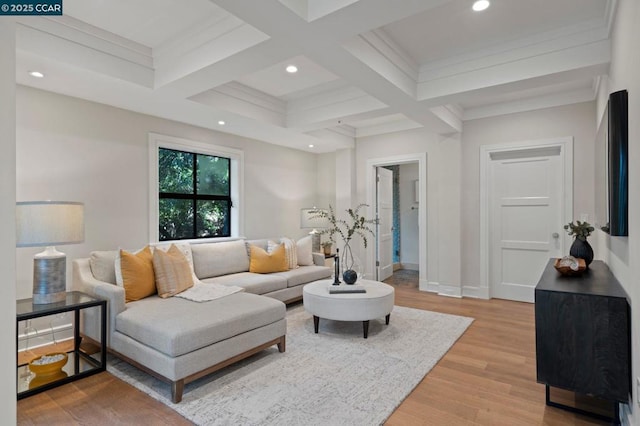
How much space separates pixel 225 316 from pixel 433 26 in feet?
9.20

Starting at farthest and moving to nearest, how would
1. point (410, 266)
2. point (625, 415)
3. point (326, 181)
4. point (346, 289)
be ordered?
1. point (410, 266)
2. point (326, 181)
3. point (346, 289)
4. point (625, 415)

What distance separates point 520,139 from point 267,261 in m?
3.70

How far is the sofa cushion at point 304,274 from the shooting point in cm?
431

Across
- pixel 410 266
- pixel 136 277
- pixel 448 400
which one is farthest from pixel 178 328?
pixel 410 266

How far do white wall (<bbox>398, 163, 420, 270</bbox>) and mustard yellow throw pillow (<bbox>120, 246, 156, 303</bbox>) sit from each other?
5.40 m

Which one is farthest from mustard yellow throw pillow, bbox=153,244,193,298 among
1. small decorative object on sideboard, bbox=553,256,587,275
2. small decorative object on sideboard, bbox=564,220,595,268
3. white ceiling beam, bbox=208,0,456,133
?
small decorative object on sideboard, bbox=564,220,595,268

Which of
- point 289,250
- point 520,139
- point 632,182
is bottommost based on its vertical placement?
point 289,250

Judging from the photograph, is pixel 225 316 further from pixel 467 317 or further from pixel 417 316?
pixel 467 317

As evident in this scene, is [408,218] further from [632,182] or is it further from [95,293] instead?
[95,293]

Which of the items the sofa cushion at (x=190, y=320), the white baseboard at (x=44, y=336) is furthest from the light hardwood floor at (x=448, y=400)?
the white baseboard at (x=44, y=336)

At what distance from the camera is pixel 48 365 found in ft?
8.02

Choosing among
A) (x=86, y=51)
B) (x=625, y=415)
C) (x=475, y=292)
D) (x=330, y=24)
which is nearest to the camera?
(x=625, y=415)

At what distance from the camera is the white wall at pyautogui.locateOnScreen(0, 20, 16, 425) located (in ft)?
4.20

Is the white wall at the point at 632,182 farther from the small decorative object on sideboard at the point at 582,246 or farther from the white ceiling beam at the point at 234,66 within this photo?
the white ceiling beam at the point at 234,66
